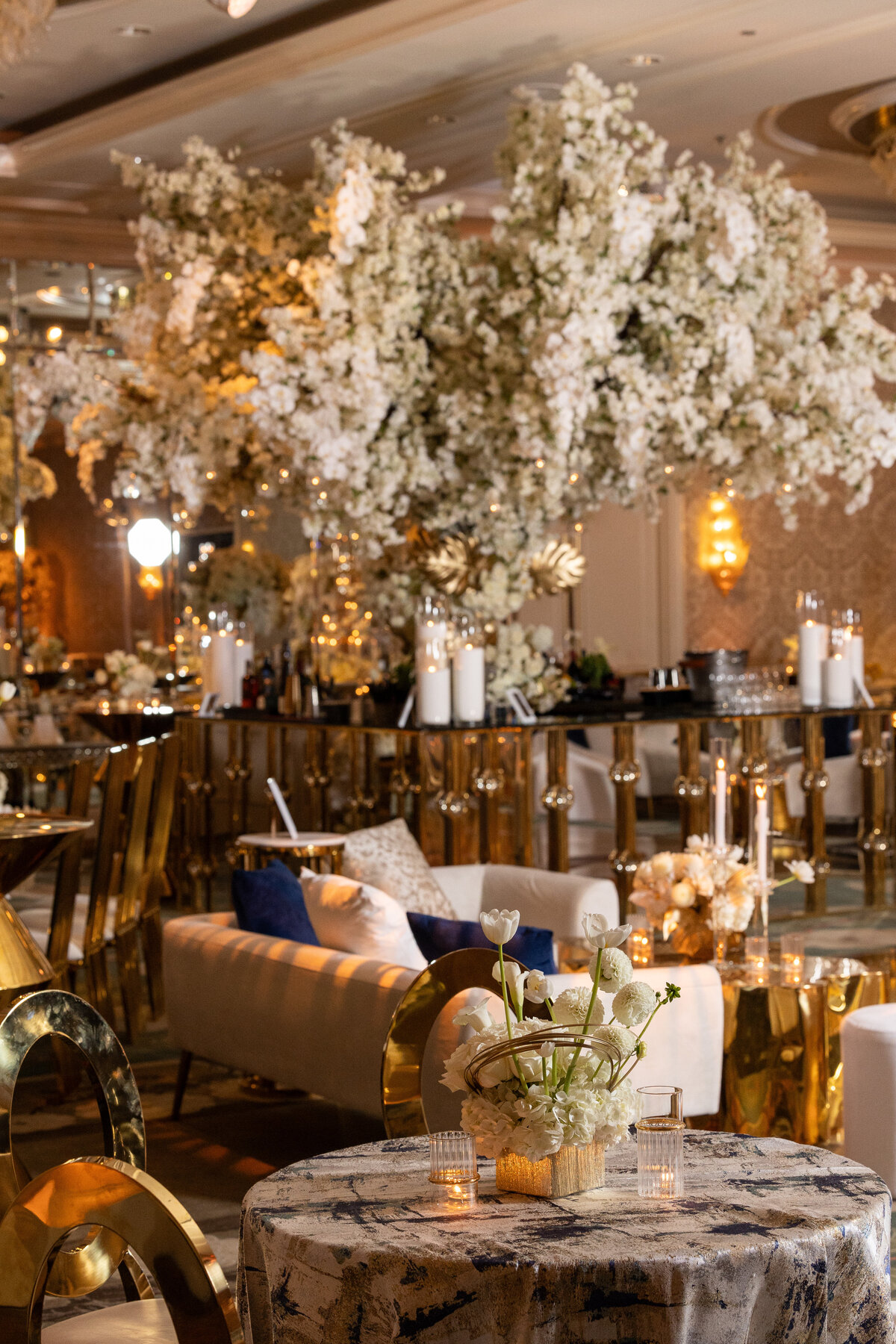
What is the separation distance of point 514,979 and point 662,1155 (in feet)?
0.99

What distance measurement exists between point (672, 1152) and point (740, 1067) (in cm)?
193

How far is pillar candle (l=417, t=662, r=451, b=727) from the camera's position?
5.93 m

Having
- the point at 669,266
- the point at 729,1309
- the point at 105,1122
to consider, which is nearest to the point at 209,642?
the point at 669,266

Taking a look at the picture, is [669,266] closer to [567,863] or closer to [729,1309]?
[567,863]

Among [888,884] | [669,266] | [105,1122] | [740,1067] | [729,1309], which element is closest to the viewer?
[729,1309]

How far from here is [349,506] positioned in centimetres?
604

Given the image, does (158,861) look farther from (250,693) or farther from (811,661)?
(811,661)

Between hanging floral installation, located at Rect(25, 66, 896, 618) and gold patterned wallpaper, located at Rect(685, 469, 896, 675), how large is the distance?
4.70 metres

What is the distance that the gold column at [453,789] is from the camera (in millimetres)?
5898

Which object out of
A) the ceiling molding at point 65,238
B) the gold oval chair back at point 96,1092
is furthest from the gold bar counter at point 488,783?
the gold oval chair back at point 96,1092

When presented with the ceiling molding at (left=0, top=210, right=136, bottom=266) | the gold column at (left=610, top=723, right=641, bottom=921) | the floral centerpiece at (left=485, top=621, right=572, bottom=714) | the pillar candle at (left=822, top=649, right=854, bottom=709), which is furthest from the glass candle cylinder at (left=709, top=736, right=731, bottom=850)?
the ceiling molding at (left=0, top=210, right=136, bottom=266)

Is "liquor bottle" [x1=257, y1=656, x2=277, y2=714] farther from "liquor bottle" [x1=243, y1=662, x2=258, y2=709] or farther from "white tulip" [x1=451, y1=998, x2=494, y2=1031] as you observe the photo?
"white tulip" [x1=451, y1=998, x2=494, y2=1031]

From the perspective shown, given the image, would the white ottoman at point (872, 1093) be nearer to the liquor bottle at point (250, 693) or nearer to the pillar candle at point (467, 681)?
the pillar candle at point (467, 681)

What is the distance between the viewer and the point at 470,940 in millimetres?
3699
